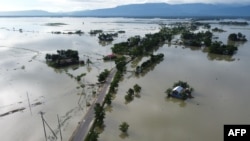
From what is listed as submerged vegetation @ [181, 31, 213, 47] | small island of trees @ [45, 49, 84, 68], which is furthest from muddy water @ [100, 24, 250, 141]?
submerged vegetation @ [181, 31, 213, 47]

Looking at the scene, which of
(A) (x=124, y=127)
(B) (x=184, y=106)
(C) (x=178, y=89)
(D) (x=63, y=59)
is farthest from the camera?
(D) (x=63, y=59)

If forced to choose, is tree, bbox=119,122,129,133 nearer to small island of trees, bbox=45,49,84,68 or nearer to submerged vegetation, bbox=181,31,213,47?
small island of trees, bbox=45,49,84,68

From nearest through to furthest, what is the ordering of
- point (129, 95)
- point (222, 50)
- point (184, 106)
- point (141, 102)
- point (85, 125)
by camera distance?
1. point (85, 125)
2. point (184, 106)
3. point (141, 102)
4. point (129, 95)
5. point (222, 50)

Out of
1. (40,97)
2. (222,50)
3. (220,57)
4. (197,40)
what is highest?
(197,40)

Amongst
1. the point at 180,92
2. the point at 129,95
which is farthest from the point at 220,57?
the point at 129,95

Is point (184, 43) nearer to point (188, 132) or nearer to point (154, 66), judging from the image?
point (154, 66)

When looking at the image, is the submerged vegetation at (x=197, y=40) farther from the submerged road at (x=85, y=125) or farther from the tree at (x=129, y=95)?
the submerged road at (x=85, y=125)

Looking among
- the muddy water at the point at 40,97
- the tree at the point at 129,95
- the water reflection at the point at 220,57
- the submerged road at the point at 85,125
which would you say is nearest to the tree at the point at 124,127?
the submerged road at the point at 85,125

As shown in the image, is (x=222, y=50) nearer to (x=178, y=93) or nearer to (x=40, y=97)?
(x=178, y=93)

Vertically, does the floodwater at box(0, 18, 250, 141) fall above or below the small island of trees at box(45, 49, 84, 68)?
below
